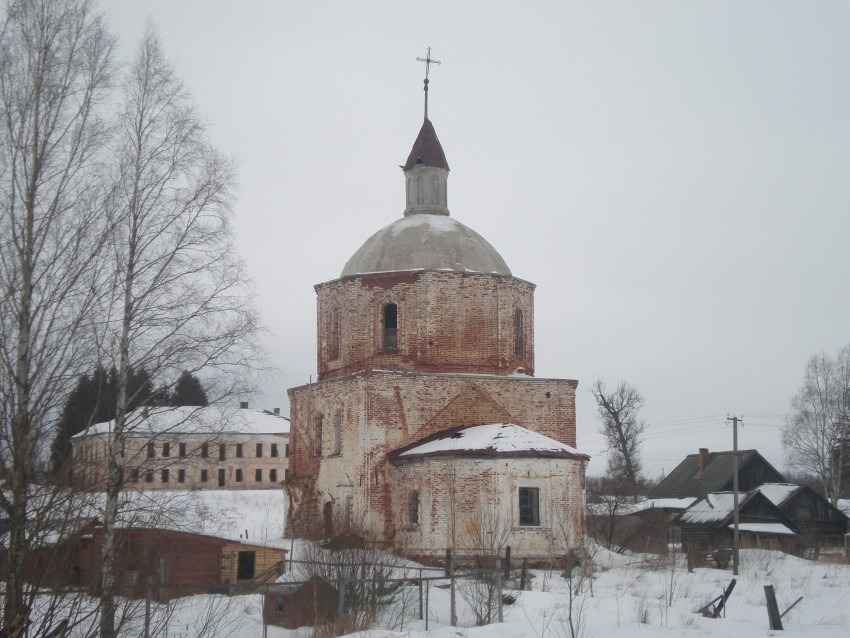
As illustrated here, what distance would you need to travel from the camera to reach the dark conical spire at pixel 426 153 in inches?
1169

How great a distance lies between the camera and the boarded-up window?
22.9m

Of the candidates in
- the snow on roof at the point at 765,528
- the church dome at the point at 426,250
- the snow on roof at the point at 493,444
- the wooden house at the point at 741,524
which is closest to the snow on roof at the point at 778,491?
the wooden house at the point at 741,524

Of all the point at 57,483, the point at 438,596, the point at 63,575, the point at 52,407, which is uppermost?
the point at 52,407

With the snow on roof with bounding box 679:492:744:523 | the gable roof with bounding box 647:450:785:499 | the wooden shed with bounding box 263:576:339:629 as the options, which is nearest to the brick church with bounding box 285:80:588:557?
the wooden shed with bounding box 263:576:339:629

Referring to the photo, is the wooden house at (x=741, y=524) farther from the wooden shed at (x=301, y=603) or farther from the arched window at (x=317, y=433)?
the wooden shed at (x=301, y=603)

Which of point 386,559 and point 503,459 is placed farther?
point 503,459

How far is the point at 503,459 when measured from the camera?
2275cm

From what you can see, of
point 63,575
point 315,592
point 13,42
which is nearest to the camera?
point 63,575

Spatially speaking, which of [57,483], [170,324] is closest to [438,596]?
[170,324]

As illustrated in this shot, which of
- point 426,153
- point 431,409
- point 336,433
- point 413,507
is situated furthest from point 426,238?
point 413,507

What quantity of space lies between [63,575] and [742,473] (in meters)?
33.2

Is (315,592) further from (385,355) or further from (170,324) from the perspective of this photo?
(385,355)

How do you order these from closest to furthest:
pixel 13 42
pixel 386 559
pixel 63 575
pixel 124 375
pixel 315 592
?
pixel 63 575, pixel 13 42, pixel 124 375, pixel 315 592, pixel 386 559

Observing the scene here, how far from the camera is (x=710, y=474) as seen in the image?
129 feet
